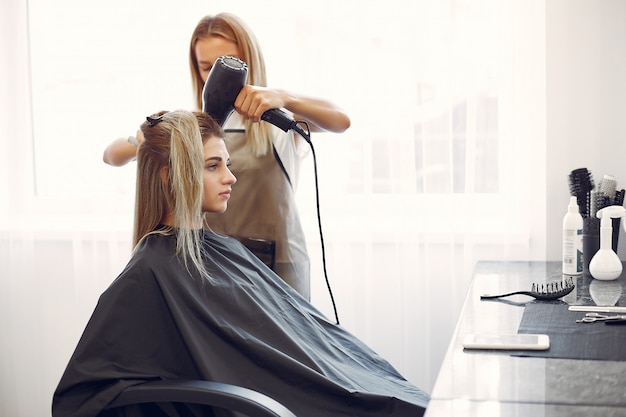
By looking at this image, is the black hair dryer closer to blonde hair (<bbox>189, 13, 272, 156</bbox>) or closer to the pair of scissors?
blonde hair (<bbox>189, 13, 272, 156</bbox>)

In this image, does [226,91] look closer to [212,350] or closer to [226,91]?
[226,91]

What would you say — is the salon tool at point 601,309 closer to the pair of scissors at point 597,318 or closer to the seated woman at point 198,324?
the pair of scissors at point 597,318

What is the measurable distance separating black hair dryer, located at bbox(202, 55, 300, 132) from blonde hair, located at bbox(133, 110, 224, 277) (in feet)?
0.19

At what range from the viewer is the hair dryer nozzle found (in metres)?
1.81

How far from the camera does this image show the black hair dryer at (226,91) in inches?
71.5

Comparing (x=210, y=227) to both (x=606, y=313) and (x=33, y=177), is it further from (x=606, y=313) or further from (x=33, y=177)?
(x=33, y=177)

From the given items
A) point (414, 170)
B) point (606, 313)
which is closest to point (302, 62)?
point (414, 170)

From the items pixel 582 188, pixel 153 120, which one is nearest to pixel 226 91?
pixel 153 120

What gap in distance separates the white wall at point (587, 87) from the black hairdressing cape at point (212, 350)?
105 cm

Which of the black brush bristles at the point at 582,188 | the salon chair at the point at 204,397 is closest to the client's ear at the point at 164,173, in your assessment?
the salon chair at the point at 204,397

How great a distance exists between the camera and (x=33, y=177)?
308cm

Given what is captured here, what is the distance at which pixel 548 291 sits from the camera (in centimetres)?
191

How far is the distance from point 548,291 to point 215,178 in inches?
34.0

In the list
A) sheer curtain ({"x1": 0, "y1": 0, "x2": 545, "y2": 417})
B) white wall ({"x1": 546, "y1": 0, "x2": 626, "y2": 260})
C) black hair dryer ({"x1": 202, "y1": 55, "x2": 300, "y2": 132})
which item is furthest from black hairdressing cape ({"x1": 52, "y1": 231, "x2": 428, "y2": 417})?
white wall ({"x1": 546, "y1": 0, "x2": 626, "y2": 260})
